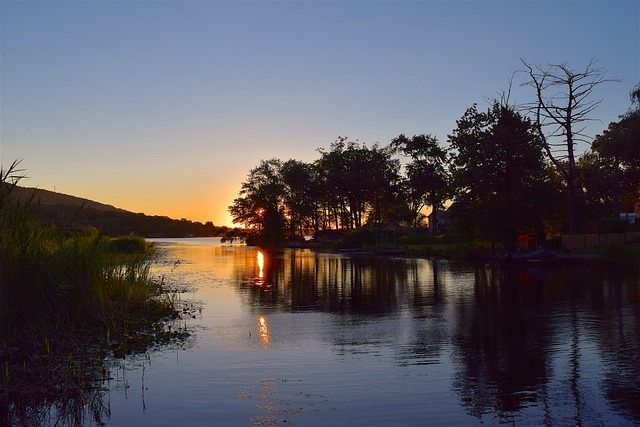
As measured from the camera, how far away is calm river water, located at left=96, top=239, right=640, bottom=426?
10226mm

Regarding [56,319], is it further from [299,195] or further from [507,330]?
[299,195]

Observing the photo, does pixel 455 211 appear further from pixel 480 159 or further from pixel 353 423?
pixel 353 423

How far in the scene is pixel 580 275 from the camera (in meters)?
37.2

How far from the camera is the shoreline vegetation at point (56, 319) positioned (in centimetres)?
1095

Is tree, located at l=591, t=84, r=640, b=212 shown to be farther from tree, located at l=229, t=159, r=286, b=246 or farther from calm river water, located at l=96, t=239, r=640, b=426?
tree, located at l=229, t=159, r=286, b=246

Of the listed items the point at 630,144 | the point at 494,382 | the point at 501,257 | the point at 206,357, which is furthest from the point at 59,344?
the point at 630,144

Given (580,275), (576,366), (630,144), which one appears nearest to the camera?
(576,366)

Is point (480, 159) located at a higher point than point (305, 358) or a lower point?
higher

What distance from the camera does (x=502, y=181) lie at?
58.8 metres

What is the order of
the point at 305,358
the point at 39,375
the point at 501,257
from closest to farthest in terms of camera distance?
the point at 39,375 < the point at 305,358 < the point at 501,257

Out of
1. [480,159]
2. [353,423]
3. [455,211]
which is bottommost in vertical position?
[353,423]

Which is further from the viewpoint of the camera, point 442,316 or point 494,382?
point 442,316

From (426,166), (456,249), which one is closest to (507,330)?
(456,249)

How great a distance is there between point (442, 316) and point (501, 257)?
36199 mm
